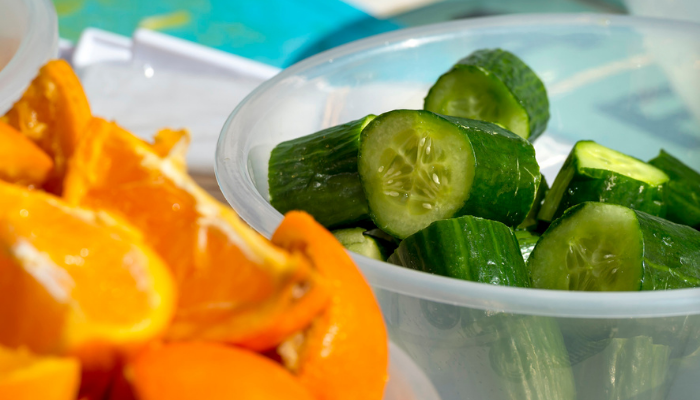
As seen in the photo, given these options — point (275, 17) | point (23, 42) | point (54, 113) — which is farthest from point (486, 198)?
point (275, 17)

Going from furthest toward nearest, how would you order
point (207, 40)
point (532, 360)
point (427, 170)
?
1. point (207, 40)
2. point (427, 170)
3. point (532, 360)

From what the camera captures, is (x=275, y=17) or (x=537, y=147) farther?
(x=275, y=17)

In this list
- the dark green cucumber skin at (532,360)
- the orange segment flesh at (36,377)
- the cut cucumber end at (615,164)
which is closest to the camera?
the orange segment flesh at (36,377)

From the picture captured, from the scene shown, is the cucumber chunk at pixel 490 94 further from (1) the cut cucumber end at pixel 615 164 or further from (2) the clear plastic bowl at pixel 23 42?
(2) the clear plastic bowl at pixel 23 42

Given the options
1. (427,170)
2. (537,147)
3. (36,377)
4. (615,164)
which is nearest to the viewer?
(36,377)

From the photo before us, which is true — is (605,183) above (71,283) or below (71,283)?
below

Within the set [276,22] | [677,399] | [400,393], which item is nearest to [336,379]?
[400,393]

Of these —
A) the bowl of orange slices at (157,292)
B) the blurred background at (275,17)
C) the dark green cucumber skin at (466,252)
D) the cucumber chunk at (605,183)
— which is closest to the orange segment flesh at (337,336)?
the bowl of orange slices at (157,292)

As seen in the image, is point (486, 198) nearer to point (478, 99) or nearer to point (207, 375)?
point (478, 99)
